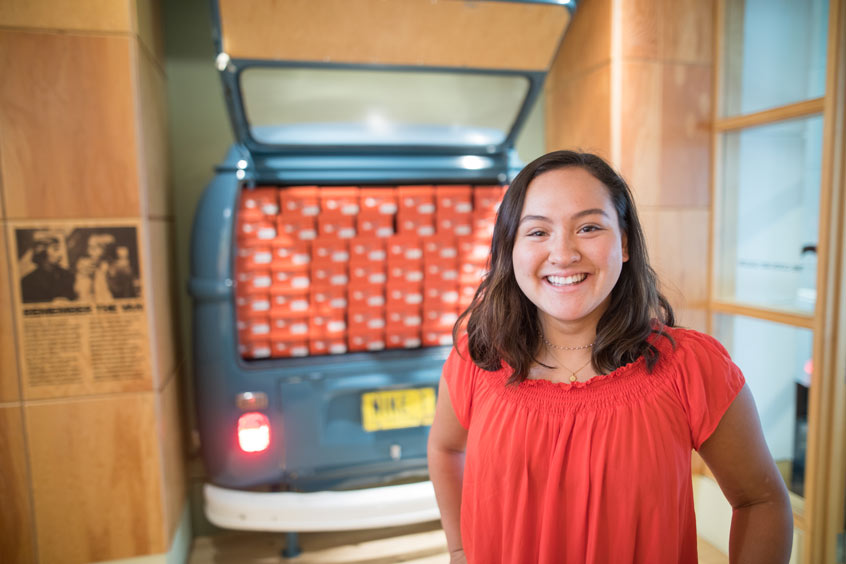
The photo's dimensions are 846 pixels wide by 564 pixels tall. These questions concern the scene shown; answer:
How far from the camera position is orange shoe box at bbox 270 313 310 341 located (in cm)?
254

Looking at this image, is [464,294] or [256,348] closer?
[256,348]

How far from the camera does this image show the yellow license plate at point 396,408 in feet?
8.41

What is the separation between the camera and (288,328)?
8.39ft

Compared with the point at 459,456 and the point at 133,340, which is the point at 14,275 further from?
the point at 459,456

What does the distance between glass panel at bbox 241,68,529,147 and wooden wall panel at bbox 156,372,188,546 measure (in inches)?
49.9

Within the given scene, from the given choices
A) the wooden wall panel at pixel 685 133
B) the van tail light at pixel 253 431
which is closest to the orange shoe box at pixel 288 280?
the van tail light at pixel 253 431

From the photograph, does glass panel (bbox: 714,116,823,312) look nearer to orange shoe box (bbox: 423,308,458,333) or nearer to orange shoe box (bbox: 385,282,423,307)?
orange shoe box (bbox: 423,308,458,333)

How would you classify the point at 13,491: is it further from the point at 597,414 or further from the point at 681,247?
the point at 681,247

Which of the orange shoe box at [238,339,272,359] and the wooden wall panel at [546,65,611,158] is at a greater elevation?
the wooden wall panel at [546,65,611,158]

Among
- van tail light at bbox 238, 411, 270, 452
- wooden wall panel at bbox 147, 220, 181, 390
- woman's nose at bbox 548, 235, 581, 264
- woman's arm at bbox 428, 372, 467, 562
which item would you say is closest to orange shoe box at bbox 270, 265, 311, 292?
wooden wall panel at bbox 147, 220, 181, 390

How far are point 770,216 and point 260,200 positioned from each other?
2.52 m

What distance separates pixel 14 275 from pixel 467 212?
1944mm

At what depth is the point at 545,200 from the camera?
1.14 meters

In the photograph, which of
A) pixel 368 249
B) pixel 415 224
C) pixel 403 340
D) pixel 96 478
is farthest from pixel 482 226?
pixel 96 478
